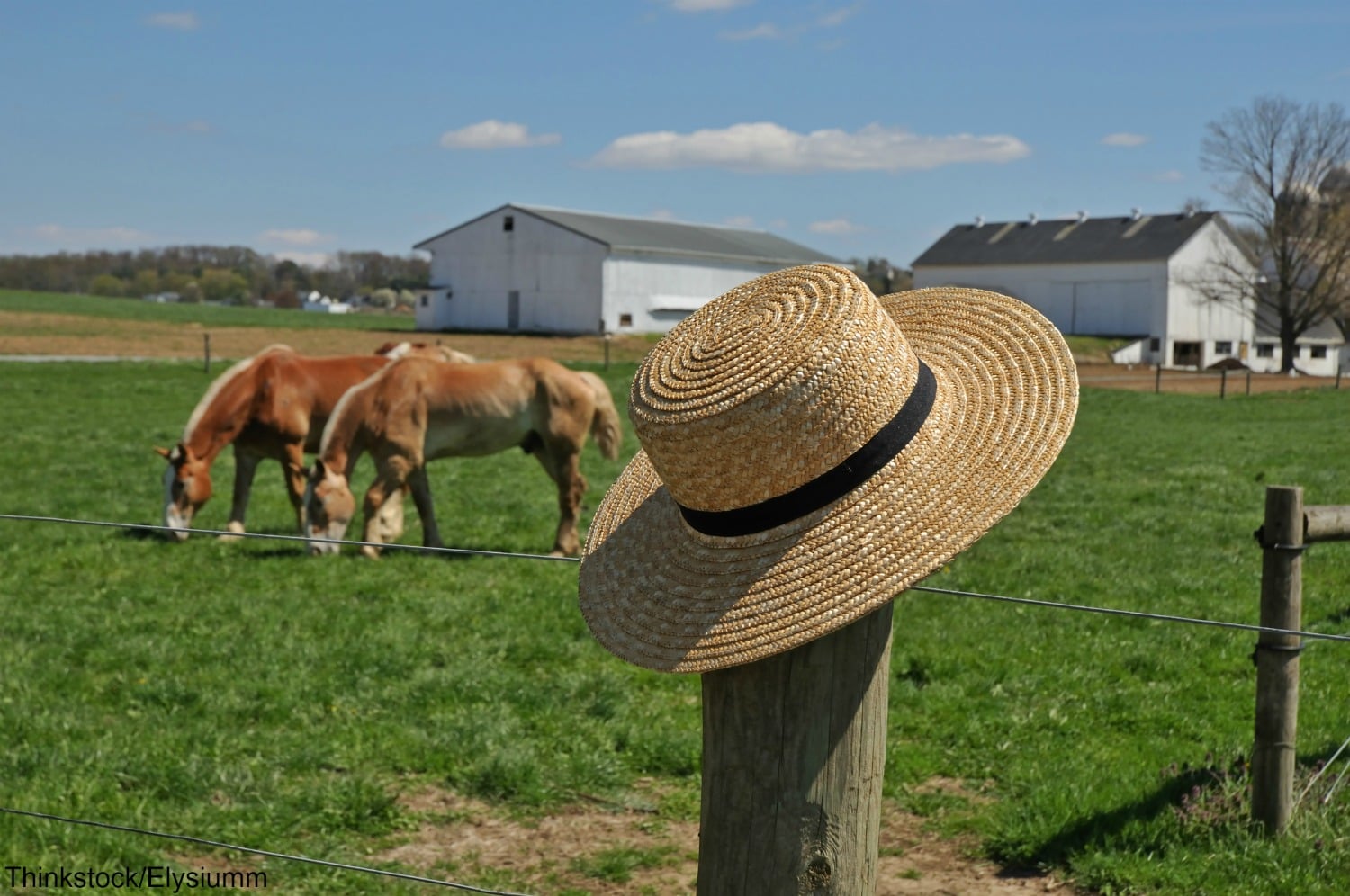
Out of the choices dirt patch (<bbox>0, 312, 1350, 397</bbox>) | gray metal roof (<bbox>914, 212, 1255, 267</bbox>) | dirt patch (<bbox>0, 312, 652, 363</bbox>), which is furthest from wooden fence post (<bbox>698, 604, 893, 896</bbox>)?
gray metal roof (<bbox>914, 212, 1255, 267</bbox>)

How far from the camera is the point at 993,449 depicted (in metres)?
2.80

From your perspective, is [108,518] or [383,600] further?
[108,518]

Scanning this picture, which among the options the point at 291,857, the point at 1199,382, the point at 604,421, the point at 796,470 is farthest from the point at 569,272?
the point at 796,470

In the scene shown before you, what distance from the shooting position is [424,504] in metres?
11.3

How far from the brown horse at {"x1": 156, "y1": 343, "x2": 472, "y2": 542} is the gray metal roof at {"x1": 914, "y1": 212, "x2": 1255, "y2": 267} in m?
59.3

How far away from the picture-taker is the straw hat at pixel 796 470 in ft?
8.45

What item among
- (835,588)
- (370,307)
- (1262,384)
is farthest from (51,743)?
(370,307)

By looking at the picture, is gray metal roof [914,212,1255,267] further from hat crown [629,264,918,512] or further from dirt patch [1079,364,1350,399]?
hat crown [629,264,918,512]

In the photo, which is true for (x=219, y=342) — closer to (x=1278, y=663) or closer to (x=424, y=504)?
(x=424, y=504)

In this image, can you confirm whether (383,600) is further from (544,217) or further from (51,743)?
(544,217)

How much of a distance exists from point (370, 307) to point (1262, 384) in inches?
3856

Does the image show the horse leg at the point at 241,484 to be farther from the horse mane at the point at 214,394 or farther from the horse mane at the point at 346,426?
the horse mane at the point at 346,426

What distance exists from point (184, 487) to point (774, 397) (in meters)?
9.98

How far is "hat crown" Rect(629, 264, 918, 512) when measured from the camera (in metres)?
2.58
